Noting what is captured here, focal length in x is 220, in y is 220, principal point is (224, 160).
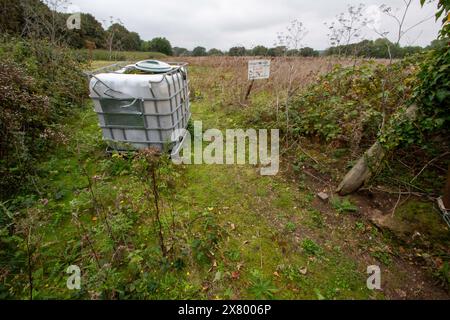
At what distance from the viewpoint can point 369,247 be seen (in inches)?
109

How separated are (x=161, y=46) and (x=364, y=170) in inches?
2228

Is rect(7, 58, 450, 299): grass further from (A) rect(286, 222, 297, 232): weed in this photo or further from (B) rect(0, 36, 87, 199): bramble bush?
(B) rect(0, 36, 87, 199): bramble bush

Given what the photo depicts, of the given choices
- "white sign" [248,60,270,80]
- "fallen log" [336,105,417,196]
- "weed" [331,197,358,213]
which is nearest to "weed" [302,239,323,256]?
"weed" [331,197,358,213]

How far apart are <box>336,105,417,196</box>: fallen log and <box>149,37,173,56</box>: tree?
5452 centimetres

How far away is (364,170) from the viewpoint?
3.38m

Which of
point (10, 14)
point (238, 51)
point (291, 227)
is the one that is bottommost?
point (291, 227)

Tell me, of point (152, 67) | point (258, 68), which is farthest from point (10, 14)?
Result: point (258, 68)

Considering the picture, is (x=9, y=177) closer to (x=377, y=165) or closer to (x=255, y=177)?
(x=255, y=177)

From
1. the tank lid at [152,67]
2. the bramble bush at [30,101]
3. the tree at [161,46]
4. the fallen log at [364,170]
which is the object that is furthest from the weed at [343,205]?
the tree at [161,46]

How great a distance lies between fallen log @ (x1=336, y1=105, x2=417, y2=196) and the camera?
3.28m

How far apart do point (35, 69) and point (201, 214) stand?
6.81 meters

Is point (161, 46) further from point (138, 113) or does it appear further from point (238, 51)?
point (138, 113)

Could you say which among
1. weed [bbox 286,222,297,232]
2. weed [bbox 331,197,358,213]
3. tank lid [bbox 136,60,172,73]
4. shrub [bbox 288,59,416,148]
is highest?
tank lid [bbox 136,60,172,73]

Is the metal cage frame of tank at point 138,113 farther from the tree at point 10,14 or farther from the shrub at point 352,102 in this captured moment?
the tree at point 10,14
